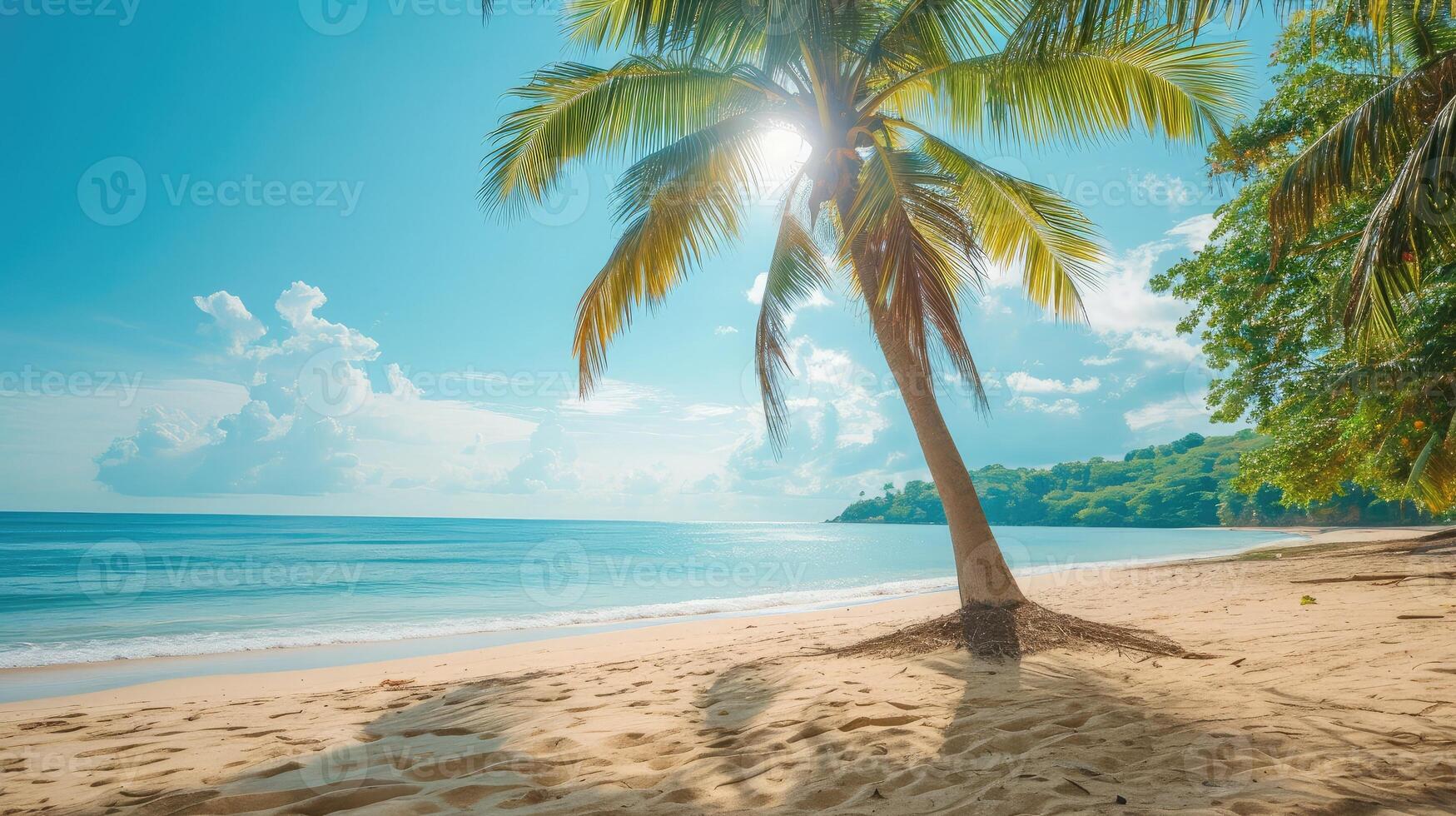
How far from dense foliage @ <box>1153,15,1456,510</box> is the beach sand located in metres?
5.00

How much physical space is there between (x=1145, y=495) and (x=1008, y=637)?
74732 millimetres

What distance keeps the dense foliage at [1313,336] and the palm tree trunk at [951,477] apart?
620cm

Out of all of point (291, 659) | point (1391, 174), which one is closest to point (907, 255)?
point (1391, 174)

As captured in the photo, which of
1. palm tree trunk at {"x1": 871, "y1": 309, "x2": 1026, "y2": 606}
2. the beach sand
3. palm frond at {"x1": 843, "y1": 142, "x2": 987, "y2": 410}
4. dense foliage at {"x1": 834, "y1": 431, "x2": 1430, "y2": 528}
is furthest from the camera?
dense foliage at {"x1": 834, "y1": 431, "x2": 1430, "y2": 528}

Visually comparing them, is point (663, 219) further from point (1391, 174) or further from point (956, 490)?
point (1391, 174)

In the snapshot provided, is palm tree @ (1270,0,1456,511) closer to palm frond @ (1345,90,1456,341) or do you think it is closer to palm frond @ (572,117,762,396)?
palm frond @ (1345,90,1456,341)

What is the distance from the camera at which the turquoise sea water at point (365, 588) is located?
10727 millimetres

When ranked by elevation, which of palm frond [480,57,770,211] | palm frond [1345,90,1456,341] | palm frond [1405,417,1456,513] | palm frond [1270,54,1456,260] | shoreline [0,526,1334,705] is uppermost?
palm frond [480,57,770,211]

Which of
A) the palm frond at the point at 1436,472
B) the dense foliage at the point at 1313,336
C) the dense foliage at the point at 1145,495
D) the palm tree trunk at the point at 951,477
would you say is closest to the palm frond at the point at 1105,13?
the palm tree trunk at the point at 951,477

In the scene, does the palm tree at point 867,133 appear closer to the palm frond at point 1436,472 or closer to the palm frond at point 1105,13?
the palm frond at point 1105,13

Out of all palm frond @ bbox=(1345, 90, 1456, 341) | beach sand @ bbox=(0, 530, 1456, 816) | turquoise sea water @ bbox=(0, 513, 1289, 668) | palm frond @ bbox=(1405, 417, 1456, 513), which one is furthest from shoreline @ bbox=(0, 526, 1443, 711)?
palm frond @ bbox=(1345, 90, 1456, 341)

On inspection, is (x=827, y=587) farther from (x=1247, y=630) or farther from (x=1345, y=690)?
(x=1345, y=690)

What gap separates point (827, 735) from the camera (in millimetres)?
3396

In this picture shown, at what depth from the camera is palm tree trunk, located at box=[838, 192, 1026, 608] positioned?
18.6 ft
